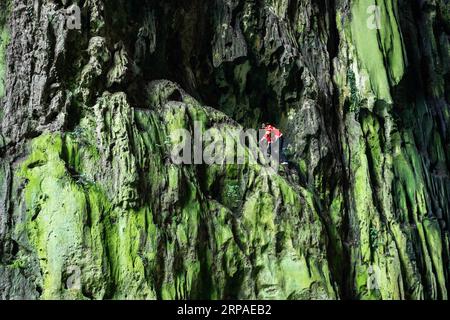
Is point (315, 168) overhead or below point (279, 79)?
below

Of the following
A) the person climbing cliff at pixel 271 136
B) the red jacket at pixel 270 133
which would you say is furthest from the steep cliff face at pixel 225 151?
the red jacket at pixel 270 133

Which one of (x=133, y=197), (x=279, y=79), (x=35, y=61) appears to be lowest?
(x=133, y=197)

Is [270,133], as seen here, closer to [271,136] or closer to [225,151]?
[271,136]

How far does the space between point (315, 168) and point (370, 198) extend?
64.3 inches

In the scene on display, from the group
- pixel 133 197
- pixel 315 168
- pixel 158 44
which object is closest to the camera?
pixel 133 197

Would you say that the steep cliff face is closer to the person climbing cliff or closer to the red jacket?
the person climbing cliff

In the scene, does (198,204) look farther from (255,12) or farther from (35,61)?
(255,12)

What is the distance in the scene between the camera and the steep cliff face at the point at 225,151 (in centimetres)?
984

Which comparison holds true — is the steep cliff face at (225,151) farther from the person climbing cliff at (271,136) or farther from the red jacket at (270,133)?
the red jacket at (270,133)

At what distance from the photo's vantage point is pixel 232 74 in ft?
48.9

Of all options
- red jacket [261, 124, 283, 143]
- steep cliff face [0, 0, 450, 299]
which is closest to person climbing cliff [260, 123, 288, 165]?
red jacket [261, 124, 283, 143]

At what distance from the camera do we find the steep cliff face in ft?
32.3

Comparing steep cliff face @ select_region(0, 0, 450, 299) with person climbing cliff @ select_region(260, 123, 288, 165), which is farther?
person climbing cliff @ select_region(260, 123, 288, 165)

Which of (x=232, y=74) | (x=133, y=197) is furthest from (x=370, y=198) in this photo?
(x=133, y=197)
